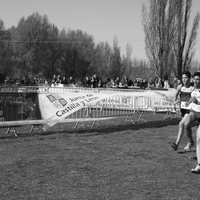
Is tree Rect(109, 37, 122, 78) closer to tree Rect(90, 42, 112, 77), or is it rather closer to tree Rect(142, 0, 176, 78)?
tree Rect(90, 42, 112, 77)

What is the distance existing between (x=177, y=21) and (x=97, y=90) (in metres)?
19.3

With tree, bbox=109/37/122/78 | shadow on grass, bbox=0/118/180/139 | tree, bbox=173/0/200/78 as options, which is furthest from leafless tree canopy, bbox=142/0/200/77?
tree, bbox=109/37/122/78

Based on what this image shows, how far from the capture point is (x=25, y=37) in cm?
6556

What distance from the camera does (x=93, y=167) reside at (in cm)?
691

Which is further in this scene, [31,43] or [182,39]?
[31,43]

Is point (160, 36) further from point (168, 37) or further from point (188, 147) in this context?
point (188, 147)

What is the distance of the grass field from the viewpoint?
5.35 m

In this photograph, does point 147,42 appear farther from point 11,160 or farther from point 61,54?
point 61,54

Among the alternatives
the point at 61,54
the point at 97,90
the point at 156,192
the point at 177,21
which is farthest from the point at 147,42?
the point at 61,54

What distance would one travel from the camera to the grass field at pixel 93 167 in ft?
17.5

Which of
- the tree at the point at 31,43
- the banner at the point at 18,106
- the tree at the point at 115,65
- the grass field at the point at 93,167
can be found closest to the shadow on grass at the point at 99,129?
the grass field at the point at 93,167

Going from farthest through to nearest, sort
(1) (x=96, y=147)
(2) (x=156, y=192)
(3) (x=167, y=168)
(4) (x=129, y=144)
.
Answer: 1. (4) (x=129, y=144)
2. (1) (x=96, y=147)
3. (3) (x=167, y=168)
4. (2) (x=156, y=192)

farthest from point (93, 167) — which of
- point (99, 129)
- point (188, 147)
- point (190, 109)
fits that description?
point (99, 129)

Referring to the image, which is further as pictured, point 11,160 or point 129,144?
point 129,144
